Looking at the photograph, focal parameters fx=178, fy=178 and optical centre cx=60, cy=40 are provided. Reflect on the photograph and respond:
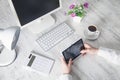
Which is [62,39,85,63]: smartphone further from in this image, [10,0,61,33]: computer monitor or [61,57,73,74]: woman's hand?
[10,0,61,33]: computer monitor

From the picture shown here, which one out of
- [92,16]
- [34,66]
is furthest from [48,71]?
[92,16]

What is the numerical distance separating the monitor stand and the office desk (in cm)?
4

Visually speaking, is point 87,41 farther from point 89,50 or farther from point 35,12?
point 35,12

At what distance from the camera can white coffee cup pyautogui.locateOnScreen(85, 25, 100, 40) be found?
1268 mm

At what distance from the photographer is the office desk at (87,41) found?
1.15 m

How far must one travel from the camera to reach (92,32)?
1.26m

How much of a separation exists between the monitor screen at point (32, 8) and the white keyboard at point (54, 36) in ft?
0.48

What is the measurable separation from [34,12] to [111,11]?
0.65 meters

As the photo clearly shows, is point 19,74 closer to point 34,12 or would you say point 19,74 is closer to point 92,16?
point 34,12

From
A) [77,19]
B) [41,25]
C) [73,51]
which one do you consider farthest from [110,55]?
[41,25]

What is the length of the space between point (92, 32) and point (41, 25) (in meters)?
0.39

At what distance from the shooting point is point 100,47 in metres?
1.23

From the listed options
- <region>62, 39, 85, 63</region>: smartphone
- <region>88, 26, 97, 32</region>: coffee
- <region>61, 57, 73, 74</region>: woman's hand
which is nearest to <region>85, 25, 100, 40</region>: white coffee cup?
<region>88, 26, 97, 32</region>: coffee

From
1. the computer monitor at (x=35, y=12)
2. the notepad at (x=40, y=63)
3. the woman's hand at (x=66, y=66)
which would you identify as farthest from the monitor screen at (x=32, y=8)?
the woman's hand at (x=66, y=66)
